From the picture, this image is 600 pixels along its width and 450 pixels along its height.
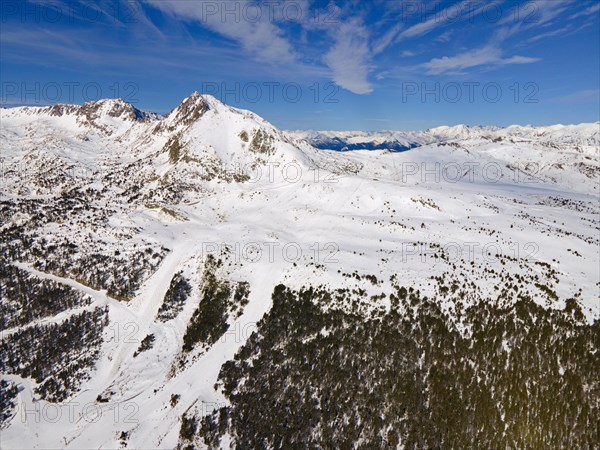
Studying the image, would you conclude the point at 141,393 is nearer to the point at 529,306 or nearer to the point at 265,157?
the point at 529,306

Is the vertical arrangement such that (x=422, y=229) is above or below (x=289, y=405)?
above

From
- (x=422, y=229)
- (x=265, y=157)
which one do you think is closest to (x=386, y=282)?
(x=422, y=229)

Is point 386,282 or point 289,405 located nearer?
point 289,405

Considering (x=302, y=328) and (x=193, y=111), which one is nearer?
(x=302, y=328)

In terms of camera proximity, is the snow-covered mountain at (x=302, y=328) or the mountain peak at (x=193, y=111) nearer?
the snow-covered mountain at (x=302, y=328)

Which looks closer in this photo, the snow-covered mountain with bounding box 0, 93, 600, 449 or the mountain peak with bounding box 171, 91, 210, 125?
the snow-covered mountain with bounding box 0, 93, 600, 449

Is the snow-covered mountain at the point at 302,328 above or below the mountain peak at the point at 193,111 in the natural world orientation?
below

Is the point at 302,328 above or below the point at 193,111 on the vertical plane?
below

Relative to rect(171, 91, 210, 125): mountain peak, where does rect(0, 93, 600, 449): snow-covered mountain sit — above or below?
below
